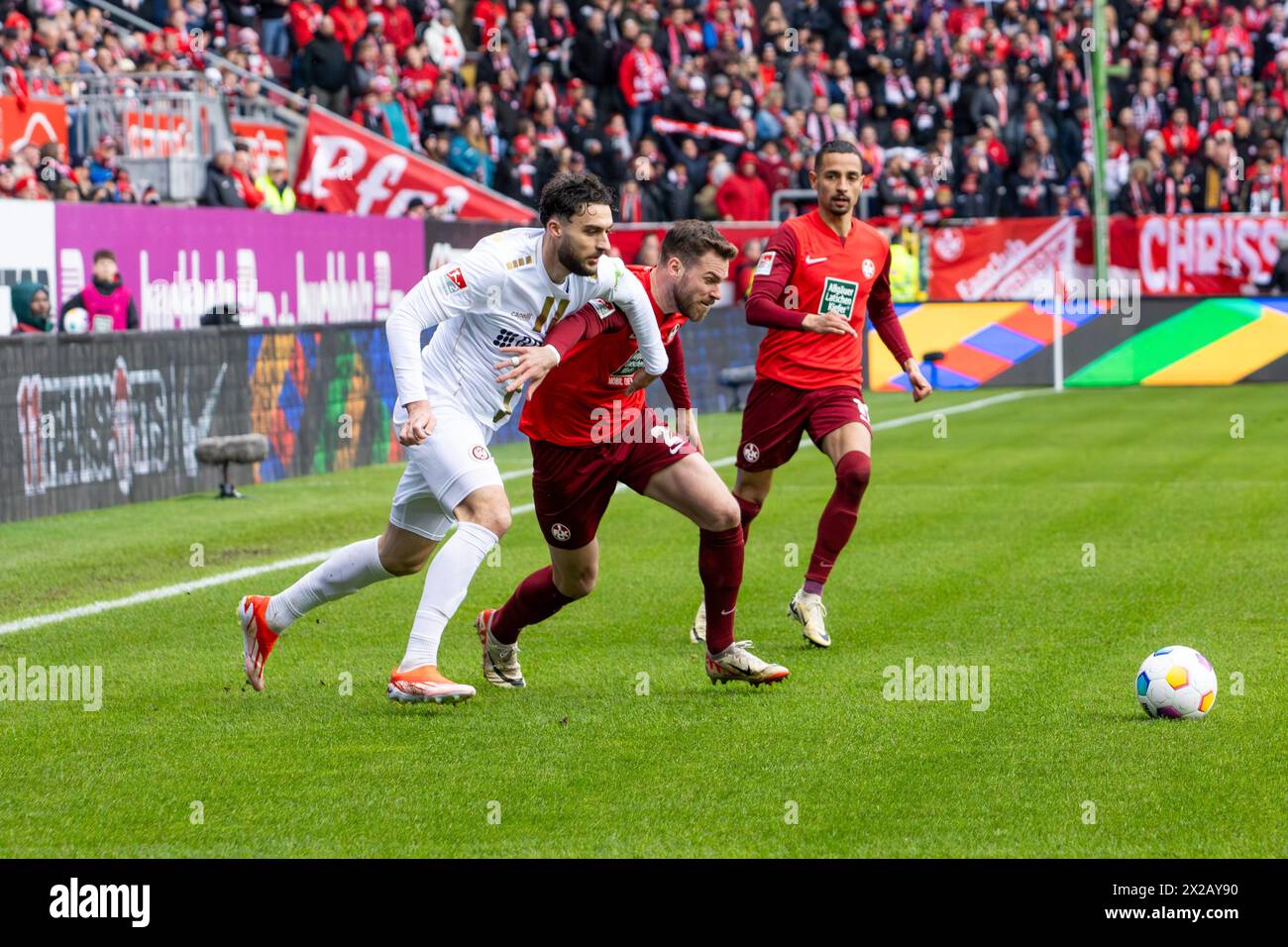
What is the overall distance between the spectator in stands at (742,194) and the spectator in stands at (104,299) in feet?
41.5

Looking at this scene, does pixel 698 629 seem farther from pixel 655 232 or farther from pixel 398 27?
pixel 398 27

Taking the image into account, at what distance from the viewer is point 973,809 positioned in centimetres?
605

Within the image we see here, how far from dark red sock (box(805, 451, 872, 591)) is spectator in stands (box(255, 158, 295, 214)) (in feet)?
46.7

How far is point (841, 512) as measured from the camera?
969 cm

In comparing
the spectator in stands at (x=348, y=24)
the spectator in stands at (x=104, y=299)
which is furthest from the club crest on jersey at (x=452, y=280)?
the spectator in stands at (x=348, y=24)

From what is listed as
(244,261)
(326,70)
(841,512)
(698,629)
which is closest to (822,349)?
(841,512)

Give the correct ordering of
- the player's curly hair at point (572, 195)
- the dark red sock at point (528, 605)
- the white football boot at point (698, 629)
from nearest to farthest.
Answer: the player's curly hair at point (572, 195)
the dark red sock at point (528, 605)
the white football boot at point (698, 629)

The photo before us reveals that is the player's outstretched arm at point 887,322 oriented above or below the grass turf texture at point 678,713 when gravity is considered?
above

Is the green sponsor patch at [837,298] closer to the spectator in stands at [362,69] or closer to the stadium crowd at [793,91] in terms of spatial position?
the stadium crowd at [793,91]

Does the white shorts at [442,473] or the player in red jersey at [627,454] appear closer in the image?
the white shorts at [442,473]

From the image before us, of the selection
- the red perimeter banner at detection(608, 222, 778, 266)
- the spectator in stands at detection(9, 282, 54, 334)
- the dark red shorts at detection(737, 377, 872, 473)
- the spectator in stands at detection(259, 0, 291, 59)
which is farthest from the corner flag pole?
the dark red shorts at detection(737, 377, 872, 473)

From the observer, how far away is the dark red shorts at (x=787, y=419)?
984cm

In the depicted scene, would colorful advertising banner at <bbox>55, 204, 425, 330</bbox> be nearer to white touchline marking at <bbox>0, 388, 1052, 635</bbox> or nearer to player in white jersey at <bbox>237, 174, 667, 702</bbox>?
white touchline marking at <bbox>0, 388, 1052, 635</bbox>

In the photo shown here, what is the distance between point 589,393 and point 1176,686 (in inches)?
97.0
